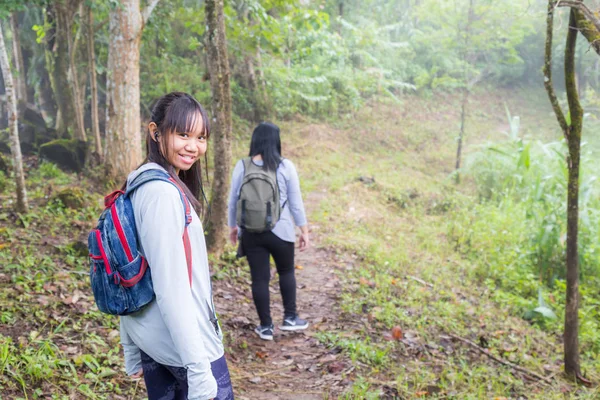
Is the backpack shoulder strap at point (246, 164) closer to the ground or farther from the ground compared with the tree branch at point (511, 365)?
farther from the ground

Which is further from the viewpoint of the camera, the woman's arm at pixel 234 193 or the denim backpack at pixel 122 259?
the woman's arm at pixel 234 193

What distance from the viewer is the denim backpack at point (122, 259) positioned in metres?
1.76

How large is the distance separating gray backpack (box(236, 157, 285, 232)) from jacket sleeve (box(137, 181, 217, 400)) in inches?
103

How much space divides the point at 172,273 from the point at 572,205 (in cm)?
384

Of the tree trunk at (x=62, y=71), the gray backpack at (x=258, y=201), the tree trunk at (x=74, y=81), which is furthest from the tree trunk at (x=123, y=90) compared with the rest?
the gray backpack at (x=258, y=201)

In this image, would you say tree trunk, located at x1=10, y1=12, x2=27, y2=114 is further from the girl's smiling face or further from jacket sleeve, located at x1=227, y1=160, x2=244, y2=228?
the girl's smiling face

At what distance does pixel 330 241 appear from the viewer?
8398 mm

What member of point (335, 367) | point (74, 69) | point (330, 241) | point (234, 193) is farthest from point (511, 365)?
point (74, 69)

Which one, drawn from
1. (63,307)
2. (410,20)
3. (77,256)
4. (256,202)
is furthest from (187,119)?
(410,20)

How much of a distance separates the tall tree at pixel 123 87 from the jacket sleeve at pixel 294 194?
13.4 ft

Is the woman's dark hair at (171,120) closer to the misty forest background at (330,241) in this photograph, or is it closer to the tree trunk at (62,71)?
the misty forest background at (330,241)

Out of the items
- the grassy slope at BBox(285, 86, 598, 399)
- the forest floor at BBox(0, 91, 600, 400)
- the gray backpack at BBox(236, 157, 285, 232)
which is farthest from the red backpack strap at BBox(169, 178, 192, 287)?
the gray backpack at BBox(236, 157, 285, 232)

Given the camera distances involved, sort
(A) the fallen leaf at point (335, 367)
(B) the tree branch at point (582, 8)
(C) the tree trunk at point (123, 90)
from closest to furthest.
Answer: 1. (B) the tree branch at point (582, 8)
2. (A) the fallen leaf at point (335, 367)
3. (C) the tree trunk at point (123, 90)

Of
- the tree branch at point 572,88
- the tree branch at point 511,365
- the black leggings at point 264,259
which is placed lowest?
the tree branch at point 511,365
